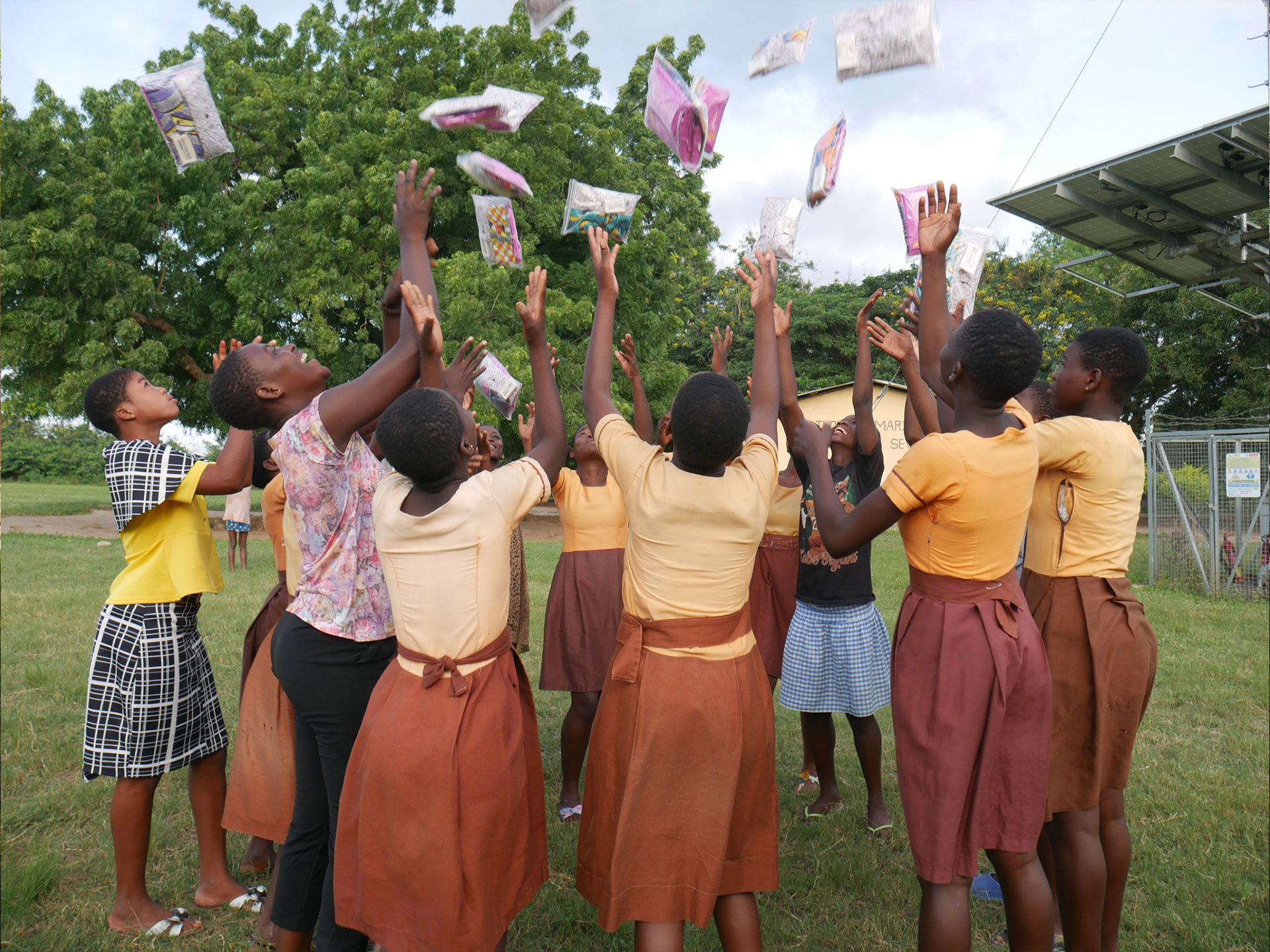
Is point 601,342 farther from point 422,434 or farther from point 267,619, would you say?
point 267,619

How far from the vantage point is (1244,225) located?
904 cm

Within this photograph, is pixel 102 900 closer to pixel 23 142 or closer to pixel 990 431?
pixel 990 431

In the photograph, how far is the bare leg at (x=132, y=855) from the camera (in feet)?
10.3

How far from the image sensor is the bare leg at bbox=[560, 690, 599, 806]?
13.8ft

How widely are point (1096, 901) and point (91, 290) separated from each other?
54.6 ft

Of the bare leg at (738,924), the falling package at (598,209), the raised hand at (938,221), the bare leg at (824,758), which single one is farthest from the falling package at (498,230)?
the bare leg at (738,924)

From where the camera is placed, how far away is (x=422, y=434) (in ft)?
7.50

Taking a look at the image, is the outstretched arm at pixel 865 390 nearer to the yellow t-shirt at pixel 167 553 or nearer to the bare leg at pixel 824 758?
the bare leg at pixel 824 758

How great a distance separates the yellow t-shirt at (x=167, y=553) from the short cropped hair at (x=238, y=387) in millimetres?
640

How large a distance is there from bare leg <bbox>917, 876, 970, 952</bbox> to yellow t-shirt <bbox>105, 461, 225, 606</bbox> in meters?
2.75

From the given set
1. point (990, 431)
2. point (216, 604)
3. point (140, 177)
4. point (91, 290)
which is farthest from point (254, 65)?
point (990, 431)

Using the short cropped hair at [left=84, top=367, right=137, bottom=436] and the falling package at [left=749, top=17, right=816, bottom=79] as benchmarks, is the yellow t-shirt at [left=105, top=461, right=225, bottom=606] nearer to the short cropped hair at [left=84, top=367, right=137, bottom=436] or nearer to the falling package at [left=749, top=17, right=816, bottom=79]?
the short cropped hair at [left=84, top=367, right=137, bottom=436]

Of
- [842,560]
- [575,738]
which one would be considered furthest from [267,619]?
[842,560]

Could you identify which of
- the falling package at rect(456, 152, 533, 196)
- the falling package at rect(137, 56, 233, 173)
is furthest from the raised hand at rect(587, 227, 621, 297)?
the falling package at rect(137, 56, 233, 173)
